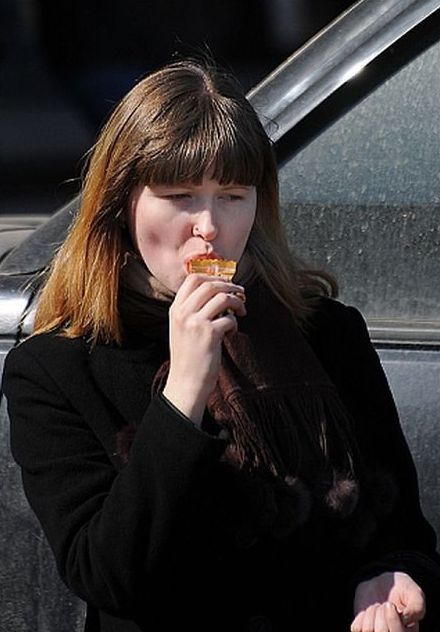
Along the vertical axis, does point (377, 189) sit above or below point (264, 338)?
above

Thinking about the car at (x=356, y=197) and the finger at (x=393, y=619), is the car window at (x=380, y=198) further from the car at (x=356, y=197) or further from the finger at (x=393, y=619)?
the finger at (x=393, y=619)

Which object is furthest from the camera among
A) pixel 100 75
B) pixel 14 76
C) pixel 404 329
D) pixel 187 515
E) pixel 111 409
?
pixel 14 76

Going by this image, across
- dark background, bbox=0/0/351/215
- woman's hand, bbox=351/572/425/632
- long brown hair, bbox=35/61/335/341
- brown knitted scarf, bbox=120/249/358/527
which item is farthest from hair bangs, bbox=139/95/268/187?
dark background, bbox=0/0/351/215

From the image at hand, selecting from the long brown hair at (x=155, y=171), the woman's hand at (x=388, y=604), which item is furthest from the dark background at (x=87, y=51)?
the woman's hand at (x=388, y=604)

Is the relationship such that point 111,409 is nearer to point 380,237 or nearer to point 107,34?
point 380,237

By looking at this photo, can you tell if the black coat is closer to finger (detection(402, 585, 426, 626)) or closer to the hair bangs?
finger (detection(402, 585, 426, 626))

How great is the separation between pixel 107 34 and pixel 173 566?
325 inches

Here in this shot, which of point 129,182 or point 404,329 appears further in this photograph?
point 404,329

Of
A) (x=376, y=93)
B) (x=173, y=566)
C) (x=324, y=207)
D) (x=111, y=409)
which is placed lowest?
(x=173, y=566)

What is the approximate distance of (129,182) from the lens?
7.46ft

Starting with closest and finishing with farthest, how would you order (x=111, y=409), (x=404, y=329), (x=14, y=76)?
(x=111, y=409) < (x=404, y=329) < (x=14, y=76)

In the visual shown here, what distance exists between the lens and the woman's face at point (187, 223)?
7.32 ft

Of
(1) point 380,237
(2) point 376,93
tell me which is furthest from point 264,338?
(2) point 376,93

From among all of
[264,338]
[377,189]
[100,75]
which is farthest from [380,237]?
[100,75]
